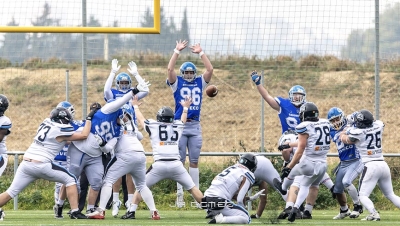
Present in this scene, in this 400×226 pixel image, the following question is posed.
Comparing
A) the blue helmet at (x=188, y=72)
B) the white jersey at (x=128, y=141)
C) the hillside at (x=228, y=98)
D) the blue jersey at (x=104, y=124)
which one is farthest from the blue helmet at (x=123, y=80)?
the hillside at (x=228, y=98)

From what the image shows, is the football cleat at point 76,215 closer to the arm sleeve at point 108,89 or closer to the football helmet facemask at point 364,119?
the arm sleeve at point 108,89

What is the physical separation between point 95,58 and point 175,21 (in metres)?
2.06

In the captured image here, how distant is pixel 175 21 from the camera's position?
17438 millimetres

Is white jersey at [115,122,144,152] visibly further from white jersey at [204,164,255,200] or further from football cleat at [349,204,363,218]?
football cleat at [349,204,363,218]

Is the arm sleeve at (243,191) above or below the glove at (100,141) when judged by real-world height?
below

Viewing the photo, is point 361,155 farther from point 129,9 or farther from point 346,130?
point 129,9

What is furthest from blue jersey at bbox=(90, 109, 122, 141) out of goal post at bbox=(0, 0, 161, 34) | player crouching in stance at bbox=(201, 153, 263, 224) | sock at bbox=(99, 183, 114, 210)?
player crouching in stance at bbox=(201, 153, 263, 224)

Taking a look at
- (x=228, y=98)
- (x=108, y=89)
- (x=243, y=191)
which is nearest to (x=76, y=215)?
(x=108, y=89)

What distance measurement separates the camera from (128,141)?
13.5 m

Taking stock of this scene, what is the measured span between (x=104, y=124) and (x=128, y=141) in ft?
1.34

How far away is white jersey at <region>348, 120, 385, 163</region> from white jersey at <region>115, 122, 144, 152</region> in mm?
2969

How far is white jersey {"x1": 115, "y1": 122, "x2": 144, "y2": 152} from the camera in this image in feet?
44.0

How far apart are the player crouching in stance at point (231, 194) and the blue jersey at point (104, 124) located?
1.91 m

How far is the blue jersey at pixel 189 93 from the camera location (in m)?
15.1
